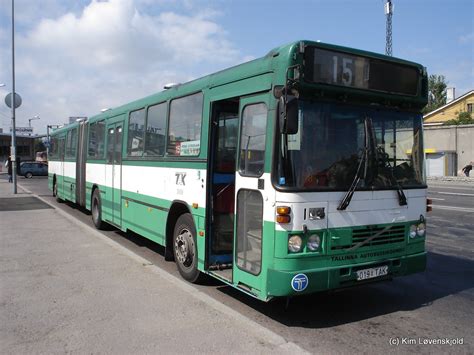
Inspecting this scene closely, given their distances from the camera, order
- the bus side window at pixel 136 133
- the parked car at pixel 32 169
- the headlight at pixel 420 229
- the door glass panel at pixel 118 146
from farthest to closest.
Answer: the parked car at pixel 32 169, the door glass panel at pixel 118 146, the bus side window at pixel 136 133, the headlight at pixel 420 229

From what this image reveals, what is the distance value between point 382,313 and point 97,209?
8245 millimetres

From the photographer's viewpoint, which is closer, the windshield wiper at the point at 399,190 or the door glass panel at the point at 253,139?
the door glass panel at the point at 253,139

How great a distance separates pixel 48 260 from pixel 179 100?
143 inches

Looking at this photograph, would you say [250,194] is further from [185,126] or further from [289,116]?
[185,126]

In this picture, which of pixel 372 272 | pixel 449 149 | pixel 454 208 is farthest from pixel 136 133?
pixel 449 149

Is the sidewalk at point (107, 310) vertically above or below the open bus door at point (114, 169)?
below

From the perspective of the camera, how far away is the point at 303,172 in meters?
4.84

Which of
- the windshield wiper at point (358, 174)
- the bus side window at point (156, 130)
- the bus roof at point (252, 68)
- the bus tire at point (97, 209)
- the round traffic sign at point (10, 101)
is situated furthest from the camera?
the round traffic sign at point (10, 101)

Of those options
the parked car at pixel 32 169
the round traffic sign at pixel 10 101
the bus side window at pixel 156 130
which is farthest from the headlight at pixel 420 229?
the parked car at pixel 32 169

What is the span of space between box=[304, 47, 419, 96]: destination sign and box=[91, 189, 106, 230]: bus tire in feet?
26.4

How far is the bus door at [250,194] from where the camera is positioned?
5035 millimetres

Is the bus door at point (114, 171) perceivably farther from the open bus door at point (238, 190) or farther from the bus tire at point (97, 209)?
the open bus door at point (238, 190)

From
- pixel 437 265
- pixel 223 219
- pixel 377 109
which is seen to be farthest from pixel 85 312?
pixel 437 265

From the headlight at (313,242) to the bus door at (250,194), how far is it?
19.7 inches
